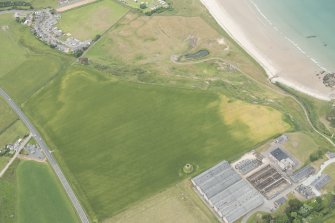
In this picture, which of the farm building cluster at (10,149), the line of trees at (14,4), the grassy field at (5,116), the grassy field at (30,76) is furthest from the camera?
the line of trees at (14,4)

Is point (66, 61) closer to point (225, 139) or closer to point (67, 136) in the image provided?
point (67, 136)

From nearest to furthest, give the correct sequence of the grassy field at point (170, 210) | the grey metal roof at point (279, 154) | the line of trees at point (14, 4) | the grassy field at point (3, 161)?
1. the grassy field at point (170, 210)
2. the grey metal roof at point (279, 154)
3. the grassy field at point (3, 161)
4. the line of trees at point (14, 4)

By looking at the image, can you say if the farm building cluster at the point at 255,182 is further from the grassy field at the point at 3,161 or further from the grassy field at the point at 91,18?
the grassy field at the point at 91,18

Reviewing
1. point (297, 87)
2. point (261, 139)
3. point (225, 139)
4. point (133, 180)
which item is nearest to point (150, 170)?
point (133, 180)

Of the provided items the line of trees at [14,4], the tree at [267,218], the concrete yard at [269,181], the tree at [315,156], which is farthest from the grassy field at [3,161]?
the line of trees at [14,4]

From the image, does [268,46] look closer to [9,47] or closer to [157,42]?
[157,42]

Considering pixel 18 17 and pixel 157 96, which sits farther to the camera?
pixel 18 17

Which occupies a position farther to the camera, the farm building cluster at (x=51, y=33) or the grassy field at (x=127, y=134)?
the farm building cluster at (x=51, y=33)
